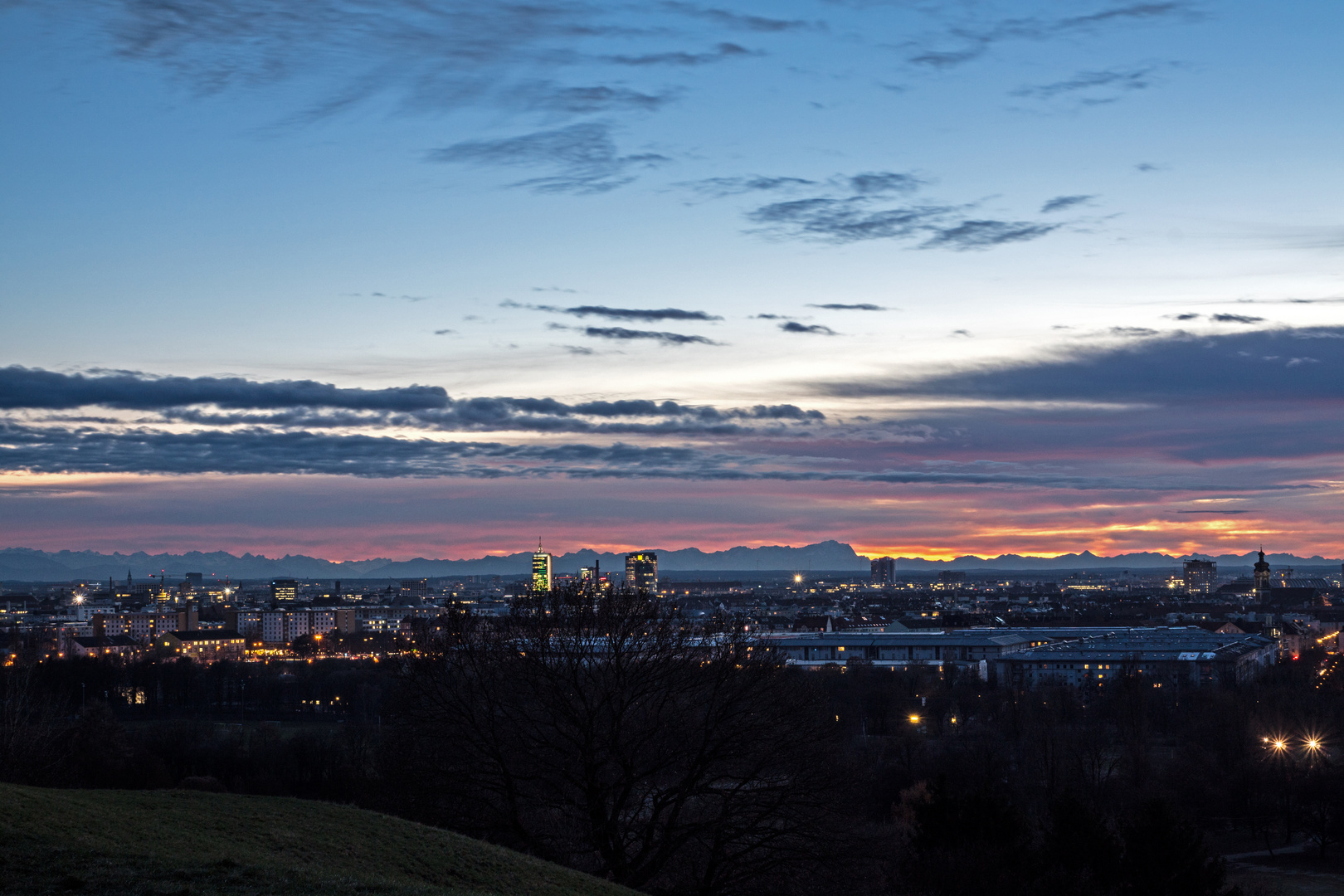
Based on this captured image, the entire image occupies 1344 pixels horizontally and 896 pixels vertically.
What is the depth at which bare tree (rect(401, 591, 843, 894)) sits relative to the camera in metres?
31.3

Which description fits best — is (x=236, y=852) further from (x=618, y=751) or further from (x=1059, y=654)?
(x=1059, y=654)

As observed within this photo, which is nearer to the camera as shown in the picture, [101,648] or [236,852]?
[236,852]

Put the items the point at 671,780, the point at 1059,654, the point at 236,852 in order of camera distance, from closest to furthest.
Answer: the point at 236,852
the point at 671,780
the point at 1059,654

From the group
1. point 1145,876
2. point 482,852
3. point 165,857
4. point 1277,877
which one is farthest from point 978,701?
point 165,857

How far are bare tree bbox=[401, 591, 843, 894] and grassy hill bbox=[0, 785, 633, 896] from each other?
16.3 feet

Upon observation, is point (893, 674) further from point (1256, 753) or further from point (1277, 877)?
point (1277, 877)

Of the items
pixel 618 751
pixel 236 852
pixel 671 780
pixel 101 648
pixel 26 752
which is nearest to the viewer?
pixel 236 852

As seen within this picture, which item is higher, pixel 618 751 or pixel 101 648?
pixel 618 751

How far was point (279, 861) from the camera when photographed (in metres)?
20.5

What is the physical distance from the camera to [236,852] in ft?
69.1

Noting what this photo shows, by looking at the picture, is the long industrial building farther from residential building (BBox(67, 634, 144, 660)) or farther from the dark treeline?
residential building (BBox(67, 634, 144, 660))

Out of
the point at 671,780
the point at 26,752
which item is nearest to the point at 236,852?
the point at 671,780

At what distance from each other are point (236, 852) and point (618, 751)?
12038 millimetres

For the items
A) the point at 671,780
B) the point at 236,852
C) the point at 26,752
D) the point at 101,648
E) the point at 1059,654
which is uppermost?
the point at 236,852
